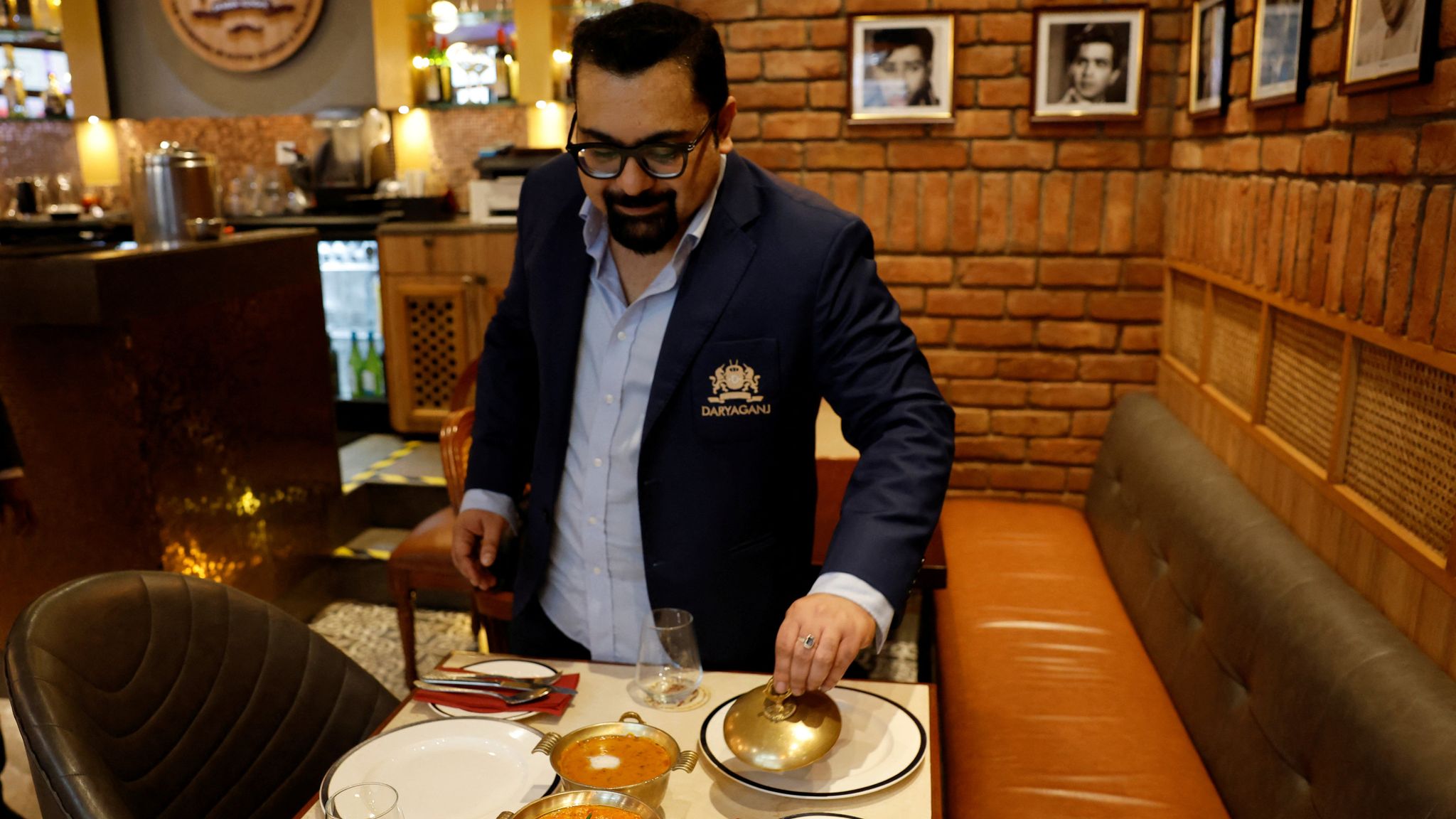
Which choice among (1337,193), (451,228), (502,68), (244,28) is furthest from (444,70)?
(1337,193)

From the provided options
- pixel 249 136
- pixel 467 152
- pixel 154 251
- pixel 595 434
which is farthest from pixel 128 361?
pixel 249 136

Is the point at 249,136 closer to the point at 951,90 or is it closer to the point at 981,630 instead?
the point at 951,90

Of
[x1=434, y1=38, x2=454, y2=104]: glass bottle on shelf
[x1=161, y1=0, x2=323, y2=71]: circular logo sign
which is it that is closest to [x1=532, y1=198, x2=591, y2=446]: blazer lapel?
[x1=434, y1=38, x2=454, y2=104]: glass bottle on shelf

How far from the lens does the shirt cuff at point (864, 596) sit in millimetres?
1325

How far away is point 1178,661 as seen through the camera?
213 cm

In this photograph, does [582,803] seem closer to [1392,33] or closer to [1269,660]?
[1269,660]

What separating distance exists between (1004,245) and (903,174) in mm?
368

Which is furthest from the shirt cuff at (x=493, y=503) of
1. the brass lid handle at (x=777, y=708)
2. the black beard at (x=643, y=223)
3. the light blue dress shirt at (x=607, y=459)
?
the brass lid handle at (x=777, y=708)

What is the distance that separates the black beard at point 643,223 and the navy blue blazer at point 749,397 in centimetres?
10

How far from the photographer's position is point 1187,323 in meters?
2.90

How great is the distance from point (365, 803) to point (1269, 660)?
4.57 feet

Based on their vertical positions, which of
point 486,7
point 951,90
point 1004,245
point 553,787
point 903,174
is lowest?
point 553,787

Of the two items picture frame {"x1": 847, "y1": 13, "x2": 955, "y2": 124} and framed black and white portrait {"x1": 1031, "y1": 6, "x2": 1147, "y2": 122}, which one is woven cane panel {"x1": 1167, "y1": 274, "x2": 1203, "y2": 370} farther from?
picture frame {"x1": 847, "y1": 13, "x2": 955, "y2": 124}

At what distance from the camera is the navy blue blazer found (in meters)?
1.56
